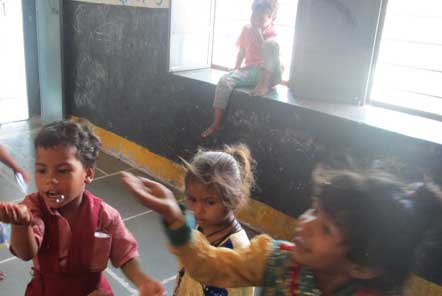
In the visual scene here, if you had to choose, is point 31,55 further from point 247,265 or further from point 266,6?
point 247,265

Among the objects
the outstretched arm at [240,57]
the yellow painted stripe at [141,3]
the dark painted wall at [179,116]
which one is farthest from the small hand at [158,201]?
the yellow painted stripe at [141,3]

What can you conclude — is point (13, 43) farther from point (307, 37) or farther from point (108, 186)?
point (307, 37)

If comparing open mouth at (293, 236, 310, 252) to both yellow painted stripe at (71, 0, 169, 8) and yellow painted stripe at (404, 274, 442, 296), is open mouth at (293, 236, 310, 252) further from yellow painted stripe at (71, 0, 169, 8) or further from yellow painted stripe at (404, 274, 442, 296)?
yellow painted stripe at (71, 0, 169, 8)

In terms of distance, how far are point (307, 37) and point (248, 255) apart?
1864 millimetres

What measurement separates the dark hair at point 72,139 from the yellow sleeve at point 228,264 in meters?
0.54

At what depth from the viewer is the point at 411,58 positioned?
8.08 ft

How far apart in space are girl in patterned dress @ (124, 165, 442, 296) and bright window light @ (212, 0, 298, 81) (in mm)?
2031

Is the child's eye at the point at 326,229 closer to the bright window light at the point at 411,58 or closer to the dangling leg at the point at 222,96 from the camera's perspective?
the bright window light at the point at 411,58

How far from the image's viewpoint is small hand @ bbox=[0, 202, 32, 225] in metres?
1.07

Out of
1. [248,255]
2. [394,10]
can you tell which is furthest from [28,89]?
[248,255]

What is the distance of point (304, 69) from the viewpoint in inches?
106

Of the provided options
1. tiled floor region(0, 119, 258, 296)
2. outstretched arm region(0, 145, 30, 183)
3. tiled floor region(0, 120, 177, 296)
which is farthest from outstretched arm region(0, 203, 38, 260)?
tiled floor region(0, 120, 177, 296)

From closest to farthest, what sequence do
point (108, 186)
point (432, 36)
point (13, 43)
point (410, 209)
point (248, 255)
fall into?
1. point (410, 209)
2. point (248, 255)
3. point (432, 36)
4. point (108, 186)
5. point (13, 43)

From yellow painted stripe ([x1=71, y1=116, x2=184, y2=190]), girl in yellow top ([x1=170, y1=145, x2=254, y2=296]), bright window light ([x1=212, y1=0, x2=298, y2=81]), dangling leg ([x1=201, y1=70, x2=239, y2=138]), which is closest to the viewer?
girl in yellow top ([x1=170, y1=145, x2=254, y2=296])
